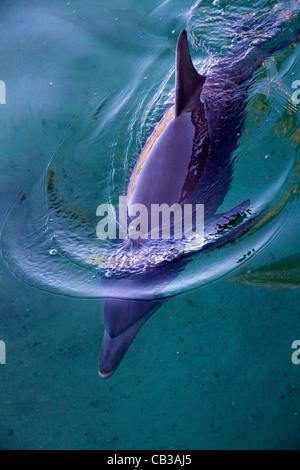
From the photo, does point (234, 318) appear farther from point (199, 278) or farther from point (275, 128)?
point (275, 128)

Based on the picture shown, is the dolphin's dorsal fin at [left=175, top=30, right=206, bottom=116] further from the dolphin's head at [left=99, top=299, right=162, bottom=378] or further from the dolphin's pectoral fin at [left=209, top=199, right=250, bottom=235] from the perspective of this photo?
the dolphin's head at [left=99, top=299, right=162, bottom=378]

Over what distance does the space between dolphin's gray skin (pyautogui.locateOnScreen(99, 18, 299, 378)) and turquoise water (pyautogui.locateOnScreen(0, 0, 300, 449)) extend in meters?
0.15

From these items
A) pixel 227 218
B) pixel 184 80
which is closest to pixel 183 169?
pixel 227 218

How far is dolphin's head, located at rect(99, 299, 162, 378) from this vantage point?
12.0 ft

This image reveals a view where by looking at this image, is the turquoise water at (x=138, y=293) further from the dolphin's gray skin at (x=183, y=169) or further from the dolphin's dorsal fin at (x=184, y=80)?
the dolphin's dorsal fin at (x=184, y=80)

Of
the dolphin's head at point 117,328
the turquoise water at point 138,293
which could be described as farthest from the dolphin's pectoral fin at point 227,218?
the dolphin's head at point 117,328

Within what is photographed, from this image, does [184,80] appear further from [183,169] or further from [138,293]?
[138,293]

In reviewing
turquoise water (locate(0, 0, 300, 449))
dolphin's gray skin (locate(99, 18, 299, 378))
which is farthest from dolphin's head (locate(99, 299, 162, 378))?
turquoise water (locate(0, 0, 300, 449))

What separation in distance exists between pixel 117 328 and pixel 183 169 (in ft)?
4.96

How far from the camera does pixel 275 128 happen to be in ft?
16.4

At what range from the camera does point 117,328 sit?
3686mm

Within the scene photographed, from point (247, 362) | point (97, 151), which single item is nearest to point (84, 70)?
point (97, 151)

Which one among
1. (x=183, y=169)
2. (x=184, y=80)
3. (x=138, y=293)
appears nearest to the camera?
(x=138, y=293)
